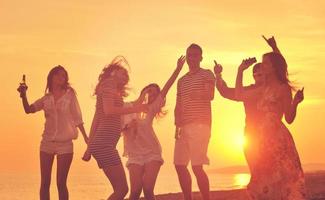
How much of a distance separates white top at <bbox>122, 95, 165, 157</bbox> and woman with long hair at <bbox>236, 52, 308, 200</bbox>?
256 centimetres

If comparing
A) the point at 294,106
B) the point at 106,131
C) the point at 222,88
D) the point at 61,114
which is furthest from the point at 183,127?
the point at 294,106

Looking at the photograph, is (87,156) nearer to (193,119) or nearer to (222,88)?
(222,88)

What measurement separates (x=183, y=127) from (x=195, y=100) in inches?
22.0

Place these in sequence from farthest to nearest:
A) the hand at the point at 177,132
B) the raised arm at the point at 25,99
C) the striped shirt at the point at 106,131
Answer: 1. the hand at the point at 177,132
2. the raised arm at the point at 25,99
3. the striped shirt at the point at 106,131

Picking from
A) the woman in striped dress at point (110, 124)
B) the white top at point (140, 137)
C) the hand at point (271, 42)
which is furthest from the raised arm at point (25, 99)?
the hand at point (271, 42)

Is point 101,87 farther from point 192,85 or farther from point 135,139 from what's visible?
point 192,85

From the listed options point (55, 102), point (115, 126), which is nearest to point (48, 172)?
point (55, 102)

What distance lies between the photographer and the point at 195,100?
13.0 metres

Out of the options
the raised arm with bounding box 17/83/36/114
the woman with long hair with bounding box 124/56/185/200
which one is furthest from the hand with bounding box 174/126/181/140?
the raised arm with bounding box 17/83/36/114

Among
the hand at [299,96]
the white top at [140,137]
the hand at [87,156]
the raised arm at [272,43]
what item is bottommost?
the hand at [87,156]

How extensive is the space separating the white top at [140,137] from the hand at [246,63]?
7.85 feet

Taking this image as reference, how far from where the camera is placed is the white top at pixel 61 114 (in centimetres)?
1182

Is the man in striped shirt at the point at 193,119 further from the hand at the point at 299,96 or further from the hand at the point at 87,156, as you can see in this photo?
the hand at the point at 299,96

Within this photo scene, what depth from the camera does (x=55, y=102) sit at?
472 inches
